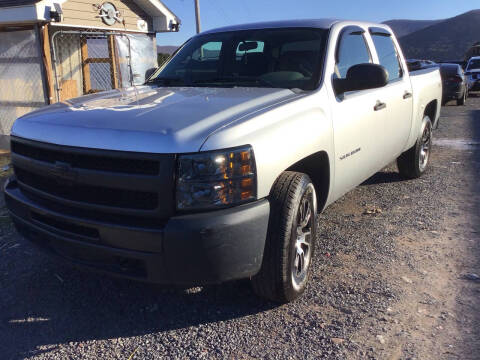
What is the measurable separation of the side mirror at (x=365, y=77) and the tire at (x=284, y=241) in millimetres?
973

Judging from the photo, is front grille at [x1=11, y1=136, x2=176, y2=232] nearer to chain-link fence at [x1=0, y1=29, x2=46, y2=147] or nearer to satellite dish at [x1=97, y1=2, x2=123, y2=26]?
chain-link fence at [x1=0, y1=29, x2=46, y2=147]

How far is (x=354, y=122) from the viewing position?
3758 mm

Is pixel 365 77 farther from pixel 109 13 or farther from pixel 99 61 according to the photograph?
pixel 99 61

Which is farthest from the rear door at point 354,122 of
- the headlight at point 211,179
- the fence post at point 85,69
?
the fence post at point 85,69

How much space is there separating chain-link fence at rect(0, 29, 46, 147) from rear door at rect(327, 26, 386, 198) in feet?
23.8

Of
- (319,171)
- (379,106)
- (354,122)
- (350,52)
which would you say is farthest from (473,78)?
(319,171)

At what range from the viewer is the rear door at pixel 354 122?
11.8 ft

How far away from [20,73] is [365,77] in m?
8.51

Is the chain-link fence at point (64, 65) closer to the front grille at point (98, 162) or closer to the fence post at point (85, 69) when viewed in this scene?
the fence post at point (85, 69)

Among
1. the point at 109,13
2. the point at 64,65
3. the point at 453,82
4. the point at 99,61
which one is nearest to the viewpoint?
the point at 109,13

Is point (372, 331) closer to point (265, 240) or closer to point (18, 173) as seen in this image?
point (265, 240)

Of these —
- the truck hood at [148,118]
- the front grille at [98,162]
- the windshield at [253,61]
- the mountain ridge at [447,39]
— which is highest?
the windshield at [253,61]

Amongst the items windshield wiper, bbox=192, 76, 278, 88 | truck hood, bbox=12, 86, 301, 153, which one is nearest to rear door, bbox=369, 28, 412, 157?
windshield wiper, bbox=192, 76, 278, 88

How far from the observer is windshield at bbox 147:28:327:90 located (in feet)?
12.2
